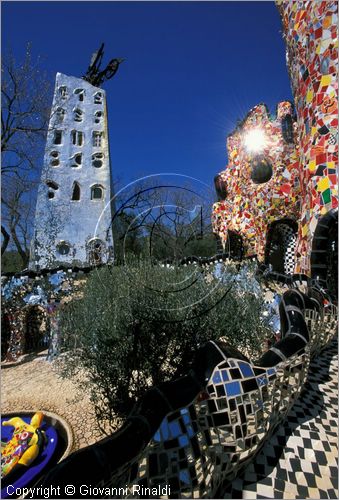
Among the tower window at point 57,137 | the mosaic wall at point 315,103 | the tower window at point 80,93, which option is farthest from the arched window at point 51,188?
the mosaic wall at point 315,103

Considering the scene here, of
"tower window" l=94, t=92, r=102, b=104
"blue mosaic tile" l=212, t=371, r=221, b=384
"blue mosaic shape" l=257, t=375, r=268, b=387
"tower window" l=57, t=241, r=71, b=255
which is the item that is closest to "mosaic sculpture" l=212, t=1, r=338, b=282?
"blue mosaic shape" l=257, t=375, r=268, b=387

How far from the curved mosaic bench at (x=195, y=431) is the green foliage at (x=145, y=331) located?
1621 mm

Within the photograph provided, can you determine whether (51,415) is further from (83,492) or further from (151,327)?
(83,492)

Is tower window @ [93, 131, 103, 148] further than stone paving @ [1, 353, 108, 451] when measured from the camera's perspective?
Yes

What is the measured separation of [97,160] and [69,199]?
141 inches

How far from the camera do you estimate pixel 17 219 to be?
19.3 metres

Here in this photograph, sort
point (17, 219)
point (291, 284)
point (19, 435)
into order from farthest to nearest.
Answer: point (17, 219)
point (291, 284)
point (19, 435)

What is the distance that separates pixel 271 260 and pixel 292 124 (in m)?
6.27

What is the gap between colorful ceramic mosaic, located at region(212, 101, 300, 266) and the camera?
1135 centimetres

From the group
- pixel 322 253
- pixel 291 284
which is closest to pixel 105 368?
pixel 291 284

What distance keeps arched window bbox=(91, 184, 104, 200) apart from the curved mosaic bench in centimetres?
1790

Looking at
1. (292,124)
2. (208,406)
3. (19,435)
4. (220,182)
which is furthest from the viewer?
(220,182)

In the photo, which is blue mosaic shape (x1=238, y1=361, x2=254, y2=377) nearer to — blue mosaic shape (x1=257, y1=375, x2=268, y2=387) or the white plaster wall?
blue mosaic shape (x1=257, y1=375, x2=268, y2=387)

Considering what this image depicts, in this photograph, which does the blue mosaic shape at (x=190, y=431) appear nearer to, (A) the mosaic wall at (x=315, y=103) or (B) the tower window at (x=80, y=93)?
(A) the mosaic wall at (x=315, y=103)
